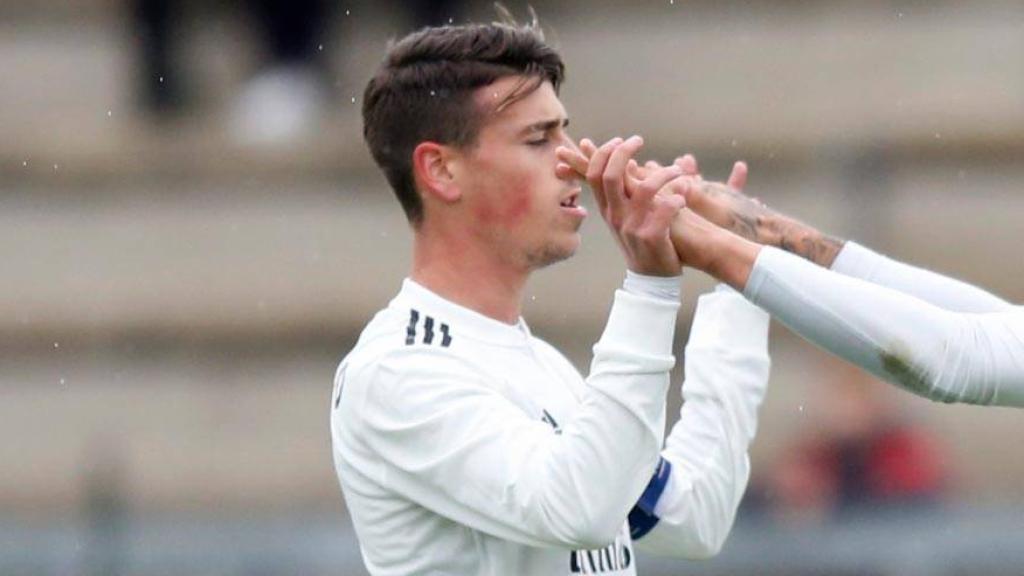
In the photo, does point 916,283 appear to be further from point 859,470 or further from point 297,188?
point 297,188

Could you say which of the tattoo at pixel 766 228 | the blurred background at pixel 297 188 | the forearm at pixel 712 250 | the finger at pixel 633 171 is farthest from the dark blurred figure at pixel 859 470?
the finger at pixel 633 171

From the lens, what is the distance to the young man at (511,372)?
3.70 m

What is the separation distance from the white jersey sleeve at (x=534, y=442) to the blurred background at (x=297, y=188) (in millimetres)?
5398

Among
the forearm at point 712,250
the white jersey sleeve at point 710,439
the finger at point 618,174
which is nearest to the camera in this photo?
the finger at point 618,174

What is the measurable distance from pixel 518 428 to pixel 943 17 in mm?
6694

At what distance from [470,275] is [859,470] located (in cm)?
382

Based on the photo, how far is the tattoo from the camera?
171 inches

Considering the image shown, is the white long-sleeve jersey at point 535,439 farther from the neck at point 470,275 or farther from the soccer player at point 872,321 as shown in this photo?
the soccer player at point 872,321

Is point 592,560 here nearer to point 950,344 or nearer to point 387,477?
point 387,477

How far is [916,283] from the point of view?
441 centimetres

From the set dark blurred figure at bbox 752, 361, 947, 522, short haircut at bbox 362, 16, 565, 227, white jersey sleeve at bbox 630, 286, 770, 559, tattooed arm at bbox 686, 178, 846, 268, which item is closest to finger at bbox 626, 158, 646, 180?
short haircut at bbox 362, 16, 565, 227

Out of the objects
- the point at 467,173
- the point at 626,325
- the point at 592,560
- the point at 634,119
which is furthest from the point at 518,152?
the point at 634,119

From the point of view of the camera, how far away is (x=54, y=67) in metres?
10.6

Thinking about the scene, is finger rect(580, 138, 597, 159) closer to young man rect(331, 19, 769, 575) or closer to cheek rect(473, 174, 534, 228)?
young man rect(331, 19, 769, 575)
